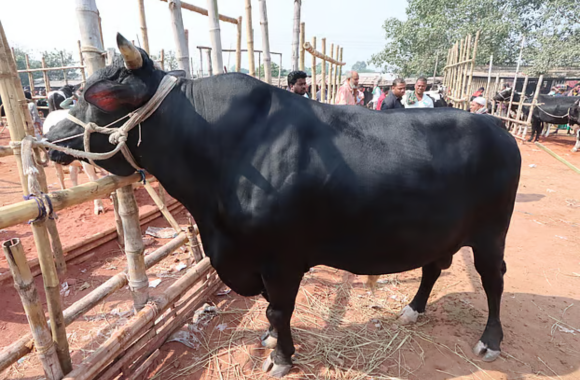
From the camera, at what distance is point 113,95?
72.6 inches

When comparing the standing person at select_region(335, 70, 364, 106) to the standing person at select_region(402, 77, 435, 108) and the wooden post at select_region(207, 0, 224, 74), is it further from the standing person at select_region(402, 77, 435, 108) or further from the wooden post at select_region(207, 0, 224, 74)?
the wooden post at select_region(207, 0, 224, 74)

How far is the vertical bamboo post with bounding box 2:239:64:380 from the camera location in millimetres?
1651

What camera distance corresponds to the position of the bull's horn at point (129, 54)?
5.51ft

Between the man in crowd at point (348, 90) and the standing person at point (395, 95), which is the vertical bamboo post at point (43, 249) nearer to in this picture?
the standing person at point (395, 95)

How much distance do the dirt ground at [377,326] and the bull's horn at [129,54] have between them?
197cm

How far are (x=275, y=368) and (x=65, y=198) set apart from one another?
1919mm

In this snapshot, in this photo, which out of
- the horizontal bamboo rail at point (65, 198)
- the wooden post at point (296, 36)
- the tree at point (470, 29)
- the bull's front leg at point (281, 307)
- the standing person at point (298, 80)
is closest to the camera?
the horizontal bamboo rail at point (65, 198)

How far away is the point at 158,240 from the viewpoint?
5.05 metres

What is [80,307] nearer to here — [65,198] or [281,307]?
[65,198]

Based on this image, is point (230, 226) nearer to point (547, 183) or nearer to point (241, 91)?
point (241, 91)

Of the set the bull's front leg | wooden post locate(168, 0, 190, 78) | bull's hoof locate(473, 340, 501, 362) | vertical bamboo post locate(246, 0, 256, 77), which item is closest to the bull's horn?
wooden post locate(168, 0, 190, 78)

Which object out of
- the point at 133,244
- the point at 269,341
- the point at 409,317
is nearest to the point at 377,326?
the point at 409,317

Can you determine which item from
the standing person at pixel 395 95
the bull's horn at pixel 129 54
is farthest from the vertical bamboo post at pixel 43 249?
the standing person at pixel 395 95

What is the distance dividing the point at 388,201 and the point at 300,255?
68 cm
